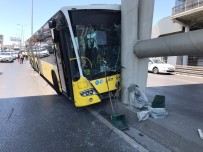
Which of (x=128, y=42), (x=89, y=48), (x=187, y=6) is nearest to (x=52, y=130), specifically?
(x=89, y=48)

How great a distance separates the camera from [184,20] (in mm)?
22172

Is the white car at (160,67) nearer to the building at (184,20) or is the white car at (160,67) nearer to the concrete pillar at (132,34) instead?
the building at (184,20)

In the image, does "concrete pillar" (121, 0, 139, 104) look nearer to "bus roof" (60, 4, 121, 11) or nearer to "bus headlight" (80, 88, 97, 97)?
"bus roof" (60, 4, 121, 11)

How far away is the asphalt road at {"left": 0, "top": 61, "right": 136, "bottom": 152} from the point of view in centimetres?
451

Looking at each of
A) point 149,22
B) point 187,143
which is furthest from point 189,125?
point 149,22

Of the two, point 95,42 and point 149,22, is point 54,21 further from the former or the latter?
point 149,22

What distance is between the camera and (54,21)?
6574 mm

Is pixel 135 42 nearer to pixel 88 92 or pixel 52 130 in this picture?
pixel 88 92

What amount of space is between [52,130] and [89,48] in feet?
8.07

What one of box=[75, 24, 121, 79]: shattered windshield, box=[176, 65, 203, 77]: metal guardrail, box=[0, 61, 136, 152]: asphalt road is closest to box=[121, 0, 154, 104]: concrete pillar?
box=[75, 24, 121, 79]: shattered windshield

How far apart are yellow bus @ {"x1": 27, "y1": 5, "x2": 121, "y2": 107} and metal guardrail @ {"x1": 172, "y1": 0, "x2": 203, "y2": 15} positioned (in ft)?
50.6

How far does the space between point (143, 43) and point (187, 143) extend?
2.99 m

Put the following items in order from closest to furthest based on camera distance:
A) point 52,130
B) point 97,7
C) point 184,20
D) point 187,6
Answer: point 52,130 < point 97,7 < point 187,6 < point 184,20

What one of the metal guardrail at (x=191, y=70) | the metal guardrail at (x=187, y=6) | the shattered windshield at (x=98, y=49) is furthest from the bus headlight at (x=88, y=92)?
the metal guardrail at (x=187, y=6)
